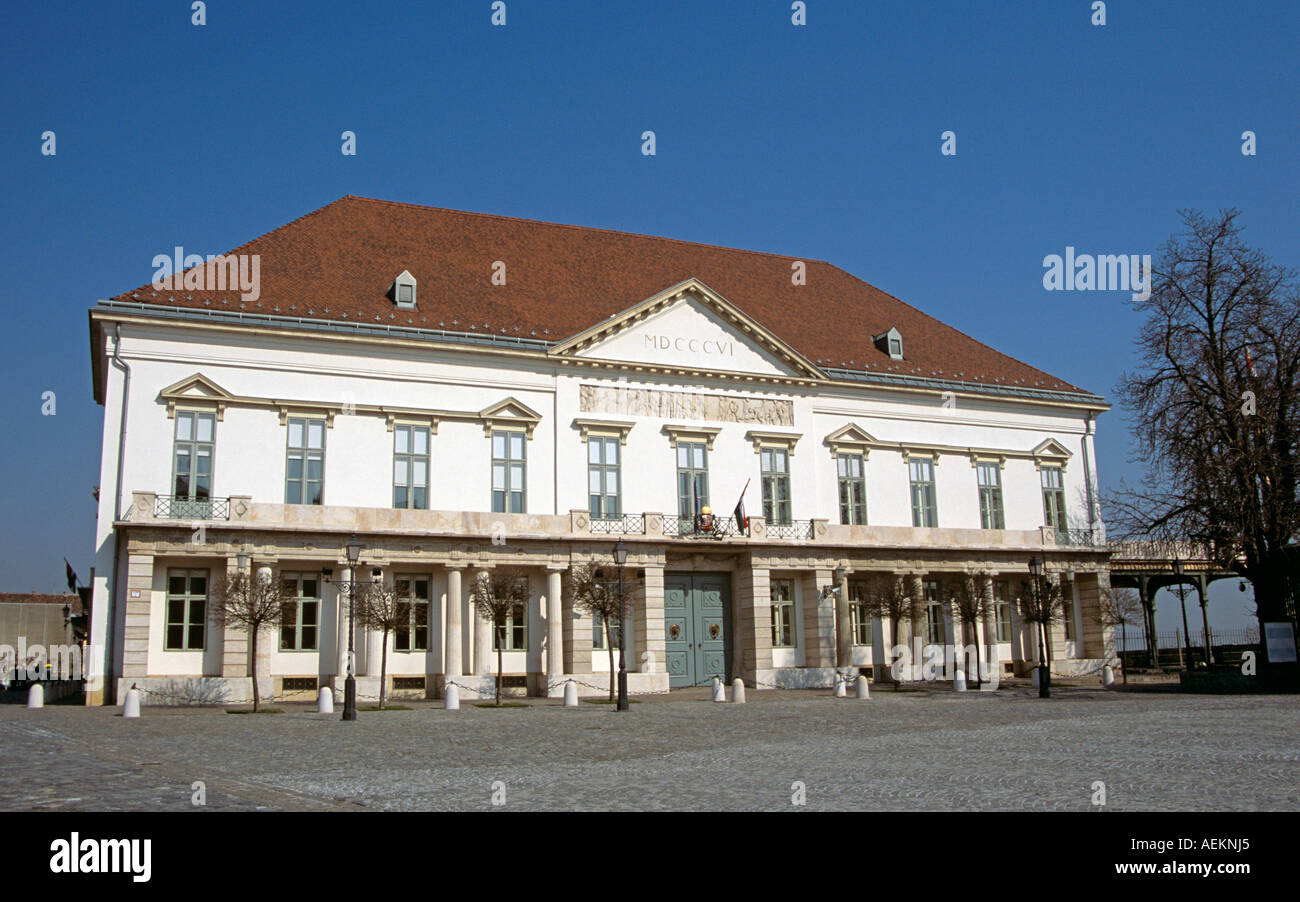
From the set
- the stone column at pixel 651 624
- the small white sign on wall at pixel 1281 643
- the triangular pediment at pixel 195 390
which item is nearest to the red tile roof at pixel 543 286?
the triangular pediment at pixel 195 390

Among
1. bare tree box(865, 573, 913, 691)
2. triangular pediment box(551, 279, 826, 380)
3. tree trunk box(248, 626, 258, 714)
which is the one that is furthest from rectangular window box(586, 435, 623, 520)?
tree trunk box(248, 626, 258, 714)

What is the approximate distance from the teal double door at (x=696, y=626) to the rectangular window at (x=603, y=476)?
10.1 ft

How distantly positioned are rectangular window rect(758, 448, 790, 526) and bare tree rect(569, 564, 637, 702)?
6.66 meters

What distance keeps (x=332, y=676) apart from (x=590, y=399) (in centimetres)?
1207

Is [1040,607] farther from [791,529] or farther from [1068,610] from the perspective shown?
[1068,610]

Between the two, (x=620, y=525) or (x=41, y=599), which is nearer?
(x=620, y=525)

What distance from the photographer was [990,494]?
44875 mm

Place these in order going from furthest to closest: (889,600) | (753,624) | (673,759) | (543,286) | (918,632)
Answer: (918,632)
(543,286)
(753,624)
(889,600)
(673,759)

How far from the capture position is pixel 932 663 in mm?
42062

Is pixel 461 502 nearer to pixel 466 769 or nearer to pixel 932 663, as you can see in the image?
pixel 932 663

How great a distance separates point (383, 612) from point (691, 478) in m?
12.5

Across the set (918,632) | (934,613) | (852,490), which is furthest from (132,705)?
(934,613)

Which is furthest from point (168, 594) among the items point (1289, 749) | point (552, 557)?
point (1289, 749)

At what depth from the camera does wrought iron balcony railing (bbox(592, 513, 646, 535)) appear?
1470 inches
